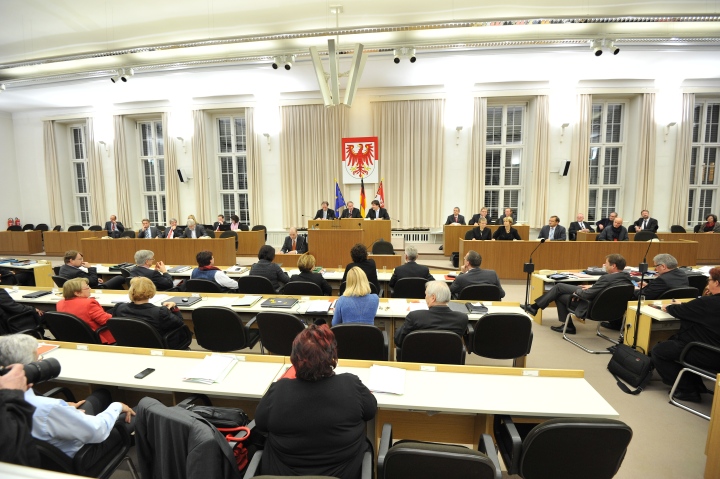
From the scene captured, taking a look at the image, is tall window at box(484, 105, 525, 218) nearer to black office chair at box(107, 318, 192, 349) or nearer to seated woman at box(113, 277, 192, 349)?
seated woman at box(113, 277, 192, 349)

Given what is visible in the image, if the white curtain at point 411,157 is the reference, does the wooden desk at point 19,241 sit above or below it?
below

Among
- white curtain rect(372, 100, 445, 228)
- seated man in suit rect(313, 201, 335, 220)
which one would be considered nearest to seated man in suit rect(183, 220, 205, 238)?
seated man in suit rect(313, 201, 335, 220)

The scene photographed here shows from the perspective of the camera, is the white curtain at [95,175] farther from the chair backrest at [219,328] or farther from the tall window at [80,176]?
the chair backrest at [219,328]

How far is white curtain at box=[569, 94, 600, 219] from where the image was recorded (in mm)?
10000

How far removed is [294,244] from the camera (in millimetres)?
7324

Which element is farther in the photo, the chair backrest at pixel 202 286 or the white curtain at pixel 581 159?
the white curtain at pixel 581 159

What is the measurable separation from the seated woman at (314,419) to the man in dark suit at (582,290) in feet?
12.3

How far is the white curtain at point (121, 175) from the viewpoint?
38.9 ft

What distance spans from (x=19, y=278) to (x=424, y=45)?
8.75 meters

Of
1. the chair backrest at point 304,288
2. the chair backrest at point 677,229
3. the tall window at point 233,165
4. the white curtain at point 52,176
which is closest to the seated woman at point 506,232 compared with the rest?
the chair backrest at point 304,288

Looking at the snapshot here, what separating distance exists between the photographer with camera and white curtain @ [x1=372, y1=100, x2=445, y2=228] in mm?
9502

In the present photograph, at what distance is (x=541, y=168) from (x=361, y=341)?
9.65 m

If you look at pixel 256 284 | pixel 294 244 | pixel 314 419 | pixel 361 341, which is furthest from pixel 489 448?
pixel 294 244

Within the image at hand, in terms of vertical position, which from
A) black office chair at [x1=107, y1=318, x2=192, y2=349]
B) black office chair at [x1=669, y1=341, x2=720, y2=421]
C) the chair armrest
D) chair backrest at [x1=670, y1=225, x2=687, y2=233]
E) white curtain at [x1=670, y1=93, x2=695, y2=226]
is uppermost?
white curtain at [x1=670, y1=93, x2=695, y2=226]
